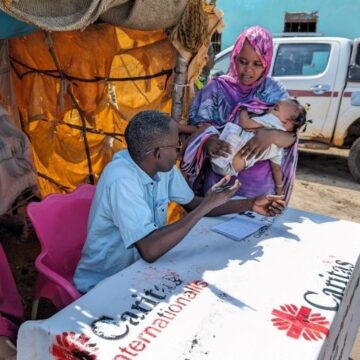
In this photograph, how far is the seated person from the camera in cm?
211

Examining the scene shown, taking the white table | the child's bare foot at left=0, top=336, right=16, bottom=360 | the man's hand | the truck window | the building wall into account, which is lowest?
the child's bare foot at left=0, top=336, right=16, bottom=360

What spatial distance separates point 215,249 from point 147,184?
37 cm

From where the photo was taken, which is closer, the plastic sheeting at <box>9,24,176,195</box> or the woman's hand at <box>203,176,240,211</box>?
the woman's hand at <box>203,176,240,211</box>

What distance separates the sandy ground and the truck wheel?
16cm

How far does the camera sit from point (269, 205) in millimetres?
1879

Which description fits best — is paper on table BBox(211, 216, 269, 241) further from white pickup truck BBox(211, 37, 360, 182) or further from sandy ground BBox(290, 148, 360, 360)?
white pickup truck BBox(211, 37, 360, 182)

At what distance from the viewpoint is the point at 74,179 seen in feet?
10.5

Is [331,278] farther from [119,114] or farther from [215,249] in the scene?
[119,114]

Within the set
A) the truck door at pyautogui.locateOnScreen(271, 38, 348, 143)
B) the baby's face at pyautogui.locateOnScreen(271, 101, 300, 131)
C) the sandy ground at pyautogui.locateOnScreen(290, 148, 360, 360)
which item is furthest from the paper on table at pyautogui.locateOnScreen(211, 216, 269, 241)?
the truck door at pyautogui.locateOnScreen(271, 38, 348, 143)

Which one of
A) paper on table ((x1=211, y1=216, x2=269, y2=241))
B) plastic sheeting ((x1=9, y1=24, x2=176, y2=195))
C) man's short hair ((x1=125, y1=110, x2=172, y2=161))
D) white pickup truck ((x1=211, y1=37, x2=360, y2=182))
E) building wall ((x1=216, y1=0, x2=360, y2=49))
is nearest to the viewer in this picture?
man's short hair ((x1=125, y1=110, x2=172, y2=161))

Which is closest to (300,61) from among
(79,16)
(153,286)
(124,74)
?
(124,74)

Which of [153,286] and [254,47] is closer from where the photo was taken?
[153,286]

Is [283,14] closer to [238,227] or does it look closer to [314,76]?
[314,76]

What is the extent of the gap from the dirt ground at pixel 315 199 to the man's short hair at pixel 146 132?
1.42m
